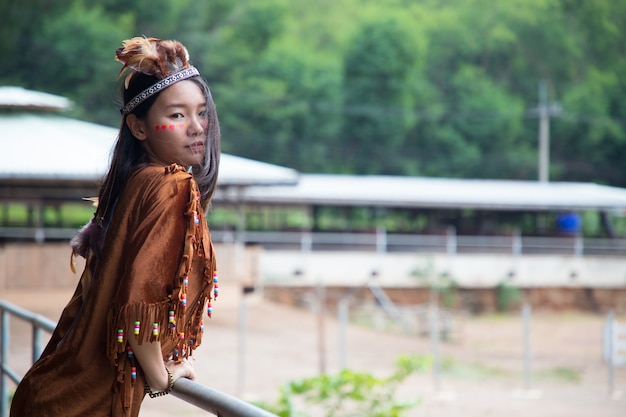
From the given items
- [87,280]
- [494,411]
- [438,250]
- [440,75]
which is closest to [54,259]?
[494,411]

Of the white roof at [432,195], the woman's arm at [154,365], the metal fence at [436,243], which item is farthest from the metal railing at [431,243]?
the woman's arm at [154,365]

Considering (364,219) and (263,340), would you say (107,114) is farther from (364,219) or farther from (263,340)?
(263,340)

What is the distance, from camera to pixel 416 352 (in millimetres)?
21094

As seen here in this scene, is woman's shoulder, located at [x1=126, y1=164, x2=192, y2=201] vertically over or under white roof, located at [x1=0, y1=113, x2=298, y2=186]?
under

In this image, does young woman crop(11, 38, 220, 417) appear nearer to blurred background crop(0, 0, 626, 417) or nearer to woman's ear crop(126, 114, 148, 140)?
woman's ear crop(126, 114, 148, 140)

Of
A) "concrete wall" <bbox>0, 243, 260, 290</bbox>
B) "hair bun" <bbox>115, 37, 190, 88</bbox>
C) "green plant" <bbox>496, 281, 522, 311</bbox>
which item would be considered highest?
"hair bun" <bbox>115, 37, 190, 88</bbox>

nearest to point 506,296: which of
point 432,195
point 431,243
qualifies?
point 431,243

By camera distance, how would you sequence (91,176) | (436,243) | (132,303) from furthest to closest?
(436,243)
(91,176)
(132,303)

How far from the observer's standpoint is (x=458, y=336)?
946 inches

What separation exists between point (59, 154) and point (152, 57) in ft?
54.4

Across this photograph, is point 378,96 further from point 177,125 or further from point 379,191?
point 177,125

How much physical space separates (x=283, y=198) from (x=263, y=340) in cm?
1074

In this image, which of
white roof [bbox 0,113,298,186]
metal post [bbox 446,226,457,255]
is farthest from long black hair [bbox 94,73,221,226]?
metal post [bbox 446,226,457,255]

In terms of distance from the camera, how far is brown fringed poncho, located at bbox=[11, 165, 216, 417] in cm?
203
